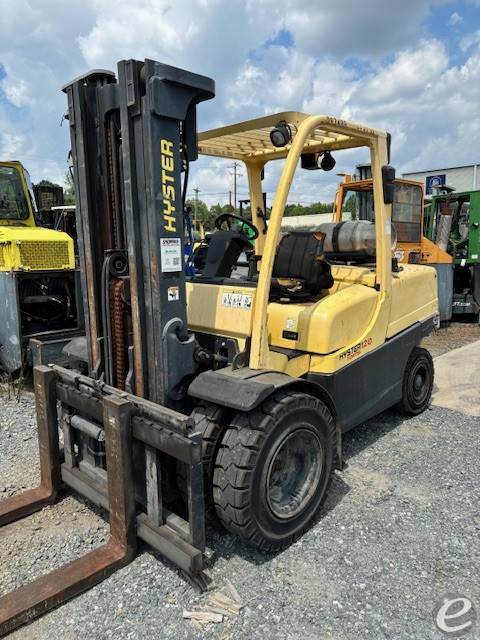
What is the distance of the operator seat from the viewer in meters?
3.76

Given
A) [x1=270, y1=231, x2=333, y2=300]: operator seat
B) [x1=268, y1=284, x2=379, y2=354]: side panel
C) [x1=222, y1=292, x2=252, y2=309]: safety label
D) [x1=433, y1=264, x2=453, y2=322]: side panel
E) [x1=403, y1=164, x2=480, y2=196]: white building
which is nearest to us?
[x1=222, y1=292, x2=252, y2=309]: safety label

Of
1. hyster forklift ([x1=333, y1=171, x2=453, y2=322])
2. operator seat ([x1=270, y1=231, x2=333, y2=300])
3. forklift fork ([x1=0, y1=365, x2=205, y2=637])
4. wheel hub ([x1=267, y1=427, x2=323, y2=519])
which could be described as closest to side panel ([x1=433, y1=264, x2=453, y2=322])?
hyster forklift ([x1=333, y1=171, x2=453, y2=322])

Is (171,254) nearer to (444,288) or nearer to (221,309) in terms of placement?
(221,309)

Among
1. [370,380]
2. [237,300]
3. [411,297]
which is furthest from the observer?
[411,297]

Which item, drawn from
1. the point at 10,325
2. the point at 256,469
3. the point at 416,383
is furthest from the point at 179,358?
the point at 10,325

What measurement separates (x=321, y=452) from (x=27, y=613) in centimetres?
181

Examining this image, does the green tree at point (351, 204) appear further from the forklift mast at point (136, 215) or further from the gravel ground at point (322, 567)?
the forklift mast at point (136, 215)

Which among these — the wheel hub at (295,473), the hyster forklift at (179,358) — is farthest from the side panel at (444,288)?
the wheel hub at (295,473)

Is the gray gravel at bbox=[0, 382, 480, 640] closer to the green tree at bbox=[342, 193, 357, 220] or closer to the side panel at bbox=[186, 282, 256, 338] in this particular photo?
the side panel at bbox=[186, 282, 256, 338]

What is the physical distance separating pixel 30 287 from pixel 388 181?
4.66m

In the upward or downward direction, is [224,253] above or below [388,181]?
below

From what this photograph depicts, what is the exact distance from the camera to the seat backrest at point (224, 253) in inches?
153

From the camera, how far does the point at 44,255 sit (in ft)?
20.8

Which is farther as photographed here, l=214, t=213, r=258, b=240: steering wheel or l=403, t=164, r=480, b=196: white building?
l=403, t=164, r=480, b=196: white building
